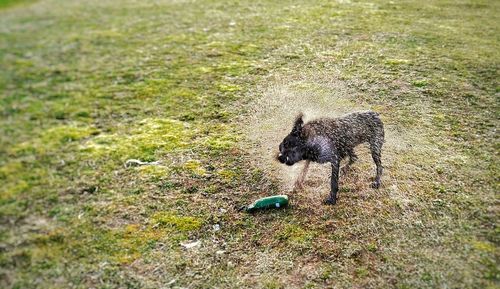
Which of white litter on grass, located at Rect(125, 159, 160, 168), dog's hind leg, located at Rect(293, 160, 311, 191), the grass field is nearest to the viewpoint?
the grass field

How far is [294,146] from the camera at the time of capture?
4953mm

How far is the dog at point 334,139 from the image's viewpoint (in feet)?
Answer: 15.8

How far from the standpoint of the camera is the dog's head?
4.91 meters

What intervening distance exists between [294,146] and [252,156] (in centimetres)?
96

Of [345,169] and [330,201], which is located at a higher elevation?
[345,169]

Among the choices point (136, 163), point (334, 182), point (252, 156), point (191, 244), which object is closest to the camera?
point (191, 244)

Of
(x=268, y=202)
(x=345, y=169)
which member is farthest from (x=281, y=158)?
(x=345, y=169)

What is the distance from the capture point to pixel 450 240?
13.6 ft

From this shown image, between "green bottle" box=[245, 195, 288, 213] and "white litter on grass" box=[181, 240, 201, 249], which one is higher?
"green bottle" box=[245, 195, 288, 213]

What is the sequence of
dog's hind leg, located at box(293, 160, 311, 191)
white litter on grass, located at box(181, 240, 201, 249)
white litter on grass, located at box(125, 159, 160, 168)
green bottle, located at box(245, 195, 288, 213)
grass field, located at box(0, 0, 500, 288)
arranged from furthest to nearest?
white litter on grass, located at box(125, 159, 160, 168)
dog's hind leg, located at box(293, 160, 311, 191)
green bottle, located at box(245, 195, 288, 213)
white litter on grass, located at box(181, 240, 201, 249)
grass field, located at box(0, 0, 500, 288)

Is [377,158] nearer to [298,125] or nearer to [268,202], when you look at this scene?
[298,125]

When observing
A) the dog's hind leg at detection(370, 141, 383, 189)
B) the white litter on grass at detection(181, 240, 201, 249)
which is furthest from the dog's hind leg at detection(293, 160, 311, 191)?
the white litter on grass at detection(181, 240, 201, 249)

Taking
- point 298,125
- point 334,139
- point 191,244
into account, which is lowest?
point 191,244

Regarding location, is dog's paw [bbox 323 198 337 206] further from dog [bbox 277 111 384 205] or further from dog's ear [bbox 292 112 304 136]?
dog's ear [bbox 292 112 304 136]
